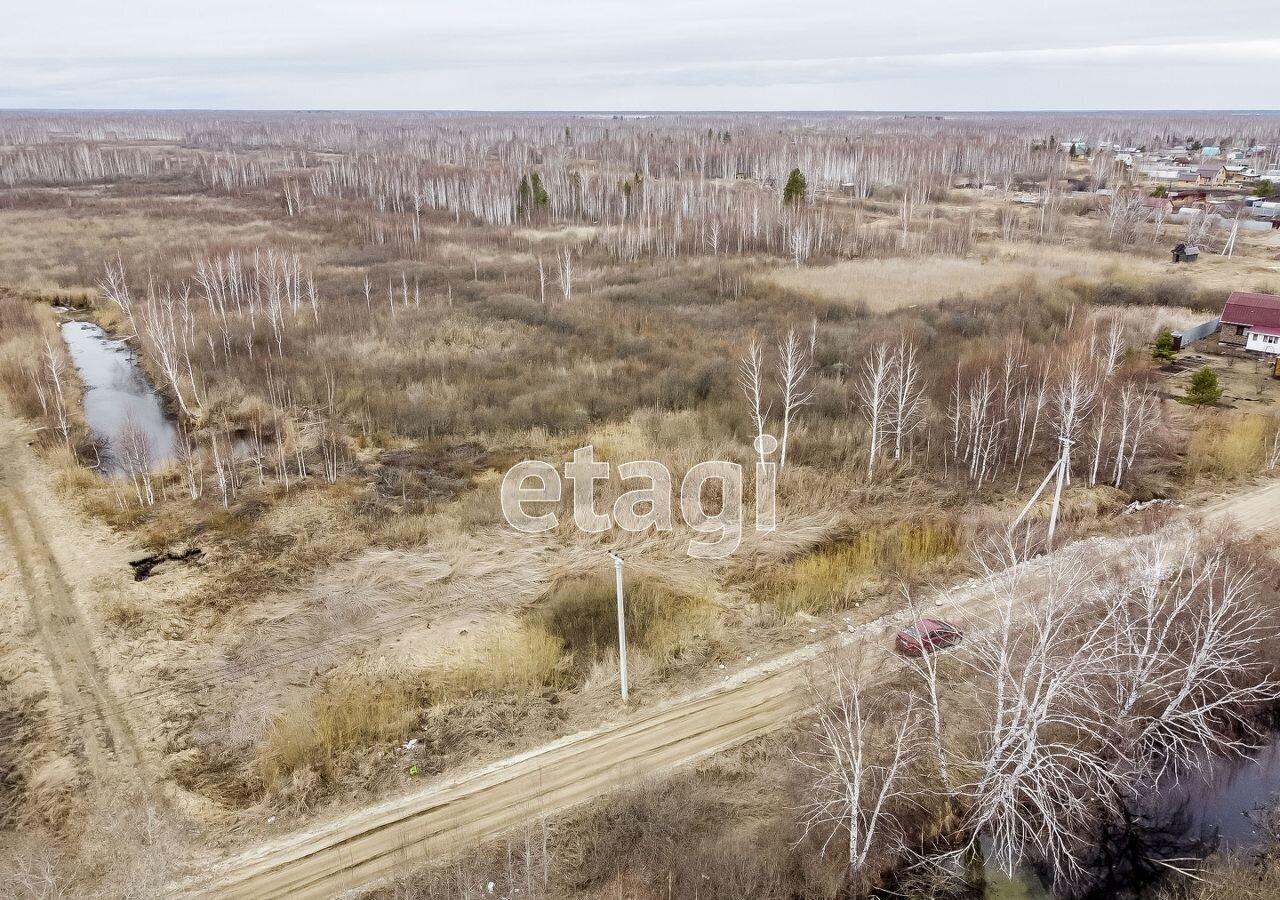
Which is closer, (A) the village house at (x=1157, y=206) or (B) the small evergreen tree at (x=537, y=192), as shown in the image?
(A) the village house at (x=1157, y=206)

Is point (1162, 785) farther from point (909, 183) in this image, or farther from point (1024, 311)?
point (909, 183)

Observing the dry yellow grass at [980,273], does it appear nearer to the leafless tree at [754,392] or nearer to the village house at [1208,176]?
the leafless tree at [754,392]

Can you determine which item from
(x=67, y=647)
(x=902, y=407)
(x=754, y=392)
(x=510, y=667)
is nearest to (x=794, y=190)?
(x=754, y=392)

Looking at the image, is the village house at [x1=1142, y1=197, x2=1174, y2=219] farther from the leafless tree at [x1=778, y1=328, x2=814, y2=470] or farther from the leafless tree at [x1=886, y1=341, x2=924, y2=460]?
the leafless tree at [x1=886, y1=341, x2=924, y2=460]

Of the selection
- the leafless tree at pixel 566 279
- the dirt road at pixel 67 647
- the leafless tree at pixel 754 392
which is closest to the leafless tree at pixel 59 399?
the dirt road at pixel 67 647

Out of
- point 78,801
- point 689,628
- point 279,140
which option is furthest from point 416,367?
point 279,140

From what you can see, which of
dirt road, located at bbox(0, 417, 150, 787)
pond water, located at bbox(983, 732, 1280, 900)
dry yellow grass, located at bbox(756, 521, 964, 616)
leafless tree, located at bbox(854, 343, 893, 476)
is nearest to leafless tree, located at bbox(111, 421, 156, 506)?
dirt road, located at bbox(0, 417, 150, 787)

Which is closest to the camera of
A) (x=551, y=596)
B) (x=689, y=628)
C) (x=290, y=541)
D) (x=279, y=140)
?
(x=689, y=628)
